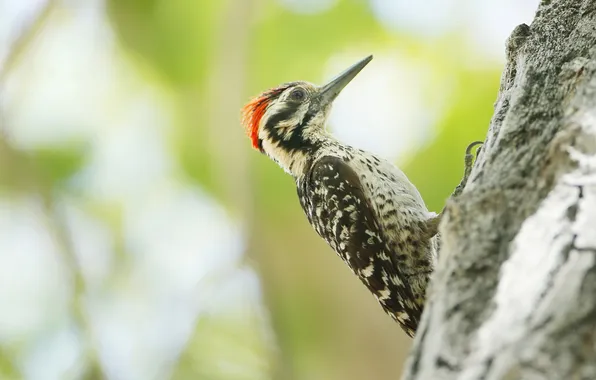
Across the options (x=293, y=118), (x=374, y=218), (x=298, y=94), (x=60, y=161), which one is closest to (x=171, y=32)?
(x=60, y=161)

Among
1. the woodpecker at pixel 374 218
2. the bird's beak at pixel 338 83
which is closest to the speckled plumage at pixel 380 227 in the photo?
the woodpecker at pixel 374 218

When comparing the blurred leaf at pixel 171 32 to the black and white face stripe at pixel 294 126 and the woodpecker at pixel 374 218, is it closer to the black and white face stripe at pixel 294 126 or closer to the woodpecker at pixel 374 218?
the black and white face stripe at pixel 294 126

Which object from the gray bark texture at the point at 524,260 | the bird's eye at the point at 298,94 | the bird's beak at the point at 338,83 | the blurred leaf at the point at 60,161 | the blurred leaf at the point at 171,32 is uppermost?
the blurred leaf at the point at 171,32

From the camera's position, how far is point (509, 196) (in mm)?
1752

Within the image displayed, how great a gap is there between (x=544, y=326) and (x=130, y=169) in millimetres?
7787

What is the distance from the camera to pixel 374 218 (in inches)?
153

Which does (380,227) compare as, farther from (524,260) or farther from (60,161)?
(60,161)

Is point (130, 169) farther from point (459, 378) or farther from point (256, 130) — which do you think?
point (459, 378)

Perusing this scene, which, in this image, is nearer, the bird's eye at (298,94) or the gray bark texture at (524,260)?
the gray bark texture at (524,260)

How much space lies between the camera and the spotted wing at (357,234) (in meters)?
3.72

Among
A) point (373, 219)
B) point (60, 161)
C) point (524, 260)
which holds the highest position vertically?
point (60, 161)

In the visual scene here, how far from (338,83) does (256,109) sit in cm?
60

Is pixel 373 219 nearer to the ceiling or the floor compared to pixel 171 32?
nearer to the floor

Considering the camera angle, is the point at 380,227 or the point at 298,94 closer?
the point at 380,227
